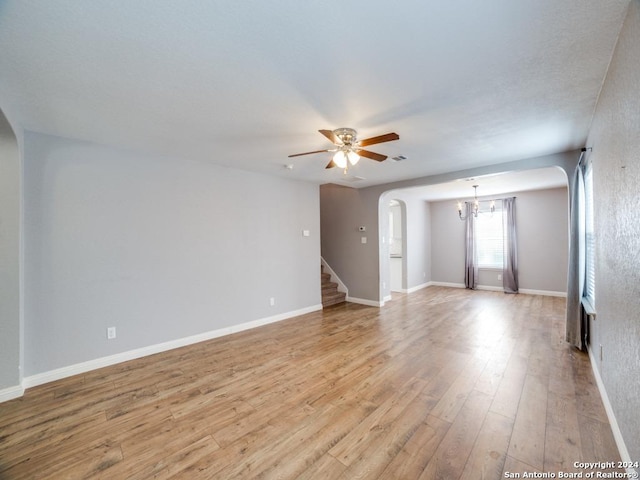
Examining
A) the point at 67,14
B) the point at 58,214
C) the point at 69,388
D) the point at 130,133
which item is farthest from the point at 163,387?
the point at 67,14

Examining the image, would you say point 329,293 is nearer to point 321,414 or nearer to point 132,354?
point 132,354

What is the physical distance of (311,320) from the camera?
5012 millimetres

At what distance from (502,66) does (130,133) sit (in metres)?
3.47

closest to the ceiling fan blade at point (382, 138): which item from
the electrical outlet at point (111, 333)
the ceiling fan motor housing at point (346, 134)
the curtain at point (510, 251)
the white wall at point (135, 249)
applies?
the ceiling fan motor housing at point (346, 134)

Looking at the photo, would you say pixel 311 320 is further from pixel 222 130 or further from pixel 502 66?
pixel 502 66

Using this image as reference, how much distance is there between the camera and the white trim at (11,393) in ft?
8.41

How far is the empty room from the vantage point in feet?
5.28

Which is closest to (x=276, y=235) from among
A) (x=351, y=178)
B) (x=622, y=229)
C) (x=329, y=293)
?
(x=351, y=178)

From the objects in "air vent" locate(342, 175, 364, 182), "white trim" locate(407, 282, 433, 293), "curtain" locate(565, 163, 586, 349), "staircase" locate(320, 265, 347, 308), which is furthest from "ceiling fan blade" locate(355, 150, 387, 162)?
"white trim" locate(407, 282, 433, 293)

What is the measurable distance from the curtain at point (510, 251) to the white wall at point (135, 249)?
603 centimetres

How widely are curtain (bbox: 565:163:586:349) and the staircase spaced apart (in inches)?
154

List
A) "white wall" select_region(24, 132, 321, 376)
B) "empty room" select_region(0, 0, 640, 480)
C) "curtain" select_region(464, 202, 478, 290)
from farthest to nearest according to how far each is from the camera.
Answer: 1. "curtain" select_region(464, 202, 478, 290)
2. "white wall" select_region(24, 132, 321, 376)
3. "empty room" select_region(0, 0, 640, 480)

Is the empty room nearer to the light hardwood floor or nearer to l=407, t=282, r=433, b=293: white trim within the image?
the light hardwood floor

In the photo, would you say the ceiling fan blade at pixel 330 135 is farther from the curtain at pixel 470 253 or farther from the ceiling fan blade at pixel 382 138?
the curtain at pixel 470 253
